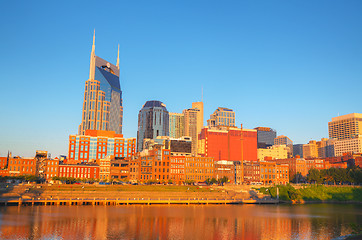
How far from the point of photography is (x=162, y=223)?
89500 millimetres

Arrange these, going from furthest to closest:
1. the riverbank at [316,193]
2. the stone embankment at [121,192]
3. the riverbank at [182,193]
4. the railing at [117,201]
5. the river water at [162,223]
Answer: the riverbank at [316,193] < the riverbank at [182,193] < the stone embankment at [121,192] < the railing at [117,201] < the river water at [162,223]

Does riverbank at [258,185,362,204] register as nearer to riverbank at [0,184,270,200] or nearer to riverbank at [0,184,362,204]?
riverbank at [0,184,362,204]

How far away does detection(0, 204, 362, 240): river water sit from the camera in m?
75.7

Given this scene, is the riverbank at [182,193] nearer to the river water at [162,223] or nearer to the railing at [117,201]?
the railing at [117,201]

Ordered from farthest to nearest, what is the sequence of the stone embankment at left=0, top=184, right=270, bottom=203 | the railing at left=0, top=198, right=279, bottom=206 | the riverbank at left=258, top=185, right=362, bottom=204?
the riverbank at left=258, top=185, right=362, bottom=204
the stone embankment at left=0, top=184, right=270, bottom=203
the railing at left=0, top=198, right=279, bottom=206

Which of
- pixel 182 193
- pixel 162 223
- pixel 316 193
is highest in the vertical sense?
pixel 182 193

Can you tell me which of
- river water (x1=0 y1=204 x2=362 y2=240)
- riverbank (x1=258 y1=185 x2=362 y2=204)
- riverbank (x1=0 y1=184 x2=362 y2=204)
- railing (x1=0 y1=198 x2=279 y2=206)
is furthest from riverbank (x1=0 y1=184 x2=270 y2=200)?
river water (x1=0 y1=204 x2=362 y2=240)

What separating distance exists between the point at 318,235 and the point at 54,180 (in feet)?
441

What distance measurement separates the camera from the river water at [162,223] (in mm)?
75688

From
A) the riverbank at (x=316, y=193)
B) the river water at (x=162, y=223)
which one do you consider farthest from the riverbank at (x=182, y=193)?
the river water at (x=162, y=223)

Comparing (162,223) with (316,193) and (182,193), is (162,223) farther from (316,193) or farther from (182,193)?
(316,193)

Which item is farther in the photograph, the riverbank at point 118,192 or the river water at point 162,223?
the riverbank at point 118,192

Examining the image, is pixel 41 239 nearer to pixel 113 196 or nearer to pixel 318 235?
pixel 318 235

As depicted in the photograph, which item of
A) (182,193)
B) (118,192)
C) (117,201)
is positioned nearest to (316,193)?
(182,193)
